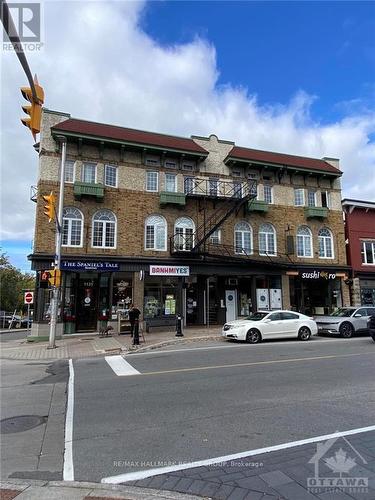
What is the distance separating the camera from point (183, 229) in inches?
951

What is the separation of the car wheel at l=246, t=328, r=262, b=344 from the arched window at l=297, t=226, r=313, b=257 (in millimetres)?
10947

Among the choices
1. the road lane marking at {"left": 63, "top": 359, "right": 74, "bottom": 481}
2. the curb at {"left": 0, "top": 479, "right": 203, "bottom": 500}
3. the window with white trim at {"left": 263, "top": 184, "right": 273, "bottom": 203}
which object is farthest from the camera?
the window with white trim at {"left": 263, "top": 184, "right": 273, "bottom": 203}

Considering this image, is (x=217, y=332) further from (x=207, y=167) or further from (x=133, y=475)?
(x=133, y=475)

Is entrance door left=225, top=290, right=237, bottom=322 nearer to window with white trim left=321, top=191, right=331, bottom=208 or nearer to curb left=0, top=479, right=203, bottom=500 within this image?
window with white trim left=321, top=191, right=331, bottom=208

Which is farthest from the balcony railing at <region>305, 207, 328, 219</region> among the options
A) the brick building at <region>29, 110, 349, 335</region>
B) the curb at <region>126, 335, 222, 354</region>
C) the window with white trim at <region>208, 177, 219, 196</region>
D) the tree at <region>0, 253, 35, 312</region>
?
the tree at <region>0, 253, 35, 312</region>

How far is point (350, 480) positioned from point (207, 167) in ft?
73.3

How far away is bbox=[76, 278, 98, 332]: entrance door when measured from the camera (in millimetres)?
21891

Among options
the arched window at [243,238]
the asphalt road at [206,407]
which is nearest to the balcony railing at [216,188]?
the arched window at [243,238]

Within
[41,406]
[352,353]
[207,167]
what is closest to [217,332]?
[352,353]

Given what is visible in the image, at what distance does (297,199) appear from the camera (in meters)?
27.4

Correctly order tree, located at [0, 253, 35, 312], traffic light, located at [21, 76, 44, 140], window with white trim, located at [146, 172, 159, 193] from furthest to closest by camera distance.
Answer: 1. tree, located at [0, 253, 35, 312]
2. window with white trim, located at [146, 172, 159, 193]
3. traffic light, located at [21, 76, 44, 140]

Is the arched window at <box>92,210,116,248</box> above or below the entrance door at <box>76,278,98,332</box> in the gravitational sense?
above

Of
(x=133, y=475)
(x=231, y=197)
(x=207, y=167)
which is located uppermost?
(x=207, y=167)

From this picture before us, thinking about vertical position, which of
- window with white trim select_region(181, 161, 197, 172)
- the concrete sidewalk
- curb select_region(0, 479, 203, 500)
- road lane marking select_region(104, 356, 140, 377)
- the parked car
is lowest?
curb select_region(0, 479, 203, 500)
